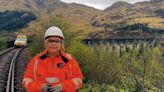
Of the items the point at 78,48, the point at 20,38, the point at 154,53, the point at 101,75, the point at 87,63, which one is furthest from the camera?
the point at 20,38

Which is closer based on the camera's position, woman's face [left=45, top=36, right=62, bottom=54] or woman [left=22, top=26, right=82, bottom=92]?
woman [left=22, top=26, right=82, bottom=92]

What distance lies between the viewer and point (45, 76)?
14.9ft

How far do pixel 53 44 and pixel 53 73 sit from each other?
13.8 inches

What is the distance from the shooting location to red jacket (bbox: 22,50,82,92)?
4496 mm

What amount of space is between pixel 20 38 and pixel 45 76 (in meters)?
53.1

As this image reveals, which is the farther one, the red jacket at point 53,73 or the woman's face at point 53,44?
the woman's face at point 53,44

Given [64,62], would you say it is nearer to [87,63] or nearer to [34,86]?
[34,86]

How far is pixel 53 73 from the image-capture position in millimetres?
4516

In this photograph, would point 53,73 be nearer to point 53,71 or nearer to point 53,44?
point 53,71

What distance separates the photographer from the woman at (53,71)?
14.6 ft

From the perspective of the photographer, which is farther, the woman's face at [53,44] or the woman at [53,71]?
the woman's face at [53,44]

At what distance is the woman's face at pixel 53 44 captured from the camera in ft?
15.1

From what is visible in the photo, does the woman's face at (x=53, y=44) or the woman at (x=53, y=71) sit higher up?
the woman's face at (x=53, y=44)

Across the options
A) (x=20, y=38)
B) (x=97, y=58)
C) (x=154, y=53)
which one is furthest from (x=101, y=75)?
(x=20, y=38)
